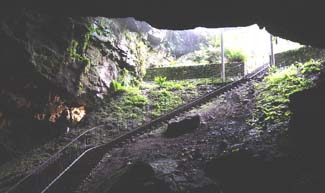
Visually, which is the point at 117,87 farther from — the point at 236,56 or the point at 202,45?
the point at 202,45

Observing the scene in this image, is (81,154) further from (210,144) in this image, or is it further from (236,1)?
(236,1)

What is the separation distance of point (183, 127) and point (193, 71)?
31.8 feet

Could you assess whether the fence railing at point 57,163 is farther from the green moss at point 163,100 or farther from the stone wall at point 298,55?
the stone wall at point 298,55

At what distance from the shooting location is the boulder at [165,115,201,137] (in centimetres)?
1096

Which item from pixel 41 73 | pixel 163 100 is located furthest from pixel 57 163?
pixel 163 100

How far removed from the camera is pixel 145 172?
7.53m

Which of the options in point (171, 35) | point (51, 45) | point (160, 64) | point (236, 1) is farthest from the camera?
point (171, 35)

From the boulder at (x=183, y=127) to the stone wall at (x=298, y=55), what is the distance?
822 centimetres

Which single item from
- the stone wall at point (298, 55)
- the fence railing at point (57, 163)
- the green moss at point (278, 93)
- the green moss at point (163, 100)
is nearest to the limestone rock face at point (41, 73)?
the fence railing at point (57, 163)

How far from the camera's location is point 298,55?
57.4 feet

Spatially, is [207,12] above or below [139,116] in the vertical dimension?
above

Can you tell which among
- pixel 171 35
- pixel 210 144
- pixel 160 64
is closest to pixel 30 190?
pixel 210 144

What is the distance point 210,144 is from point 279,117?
217 cm

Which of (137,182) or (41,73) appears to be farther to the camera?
(41,73)
